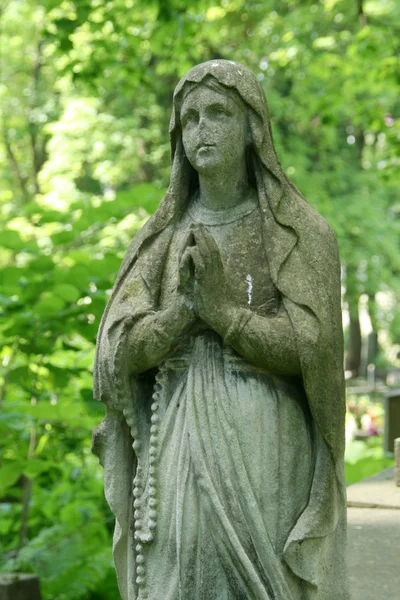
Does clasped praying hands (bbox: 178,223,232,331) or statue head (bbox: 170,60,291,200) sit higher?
statue head (bbox: 170,60,291,200)

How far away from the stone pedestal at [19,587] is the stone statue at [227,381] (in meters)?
2.85

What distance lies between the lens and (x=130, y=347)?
330 cm

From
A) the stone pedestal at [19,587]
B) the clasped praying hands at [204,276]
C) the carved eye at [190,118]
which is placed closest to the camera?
the clasped praying hands at [204,276]

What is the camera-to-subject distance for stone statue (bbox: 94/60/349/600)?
316 centimetres

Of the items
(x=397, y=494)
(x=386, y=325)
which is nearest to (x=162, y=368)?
(x=397, y=494)

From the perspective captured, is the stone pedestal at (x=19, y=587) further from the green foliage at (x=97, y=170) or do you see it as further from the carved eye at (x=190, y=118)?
the carved eye at (x=190, y=118)

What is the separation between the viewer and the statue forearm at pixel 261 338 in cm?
315

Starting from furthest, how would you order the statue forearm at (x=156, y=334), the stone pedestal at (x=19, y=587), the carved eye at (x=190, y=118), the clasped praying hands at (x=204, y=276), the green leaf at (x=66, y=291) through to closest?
the stone pedestal at (x=19, y=587) → the green leaf at (x=66, y=291) → the carved eye at (x=190, y=118) → the statue forearm at (x=156, y=334) → the clasped praying hands at (x=204, y=276)

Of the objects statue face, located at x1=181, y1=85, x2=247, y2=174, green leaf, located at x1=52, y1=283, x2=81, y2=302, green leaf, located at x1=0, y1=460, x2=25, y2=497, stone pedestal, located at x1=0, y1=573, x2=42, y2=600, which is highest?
statue face, located at x1=181, y1=85, x2=247, y2=174

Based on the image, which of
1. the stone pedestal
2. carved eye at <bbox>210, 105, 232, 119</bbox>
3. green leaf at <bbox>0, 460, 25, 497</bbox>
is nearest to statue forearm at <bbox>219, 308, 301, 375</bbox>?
carved eye at <bbox>210, 105, 232, 119</bbox>

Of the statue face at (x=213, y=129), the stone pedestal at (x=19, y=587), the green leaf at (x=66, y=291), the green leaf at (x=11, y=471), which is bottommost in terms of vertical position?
the stone pedestal at (x=19, y=587)

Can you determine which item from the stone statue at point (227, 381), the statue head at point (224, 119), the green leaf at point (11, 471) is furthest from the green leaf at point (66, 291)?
the statue head at point (224, 119)

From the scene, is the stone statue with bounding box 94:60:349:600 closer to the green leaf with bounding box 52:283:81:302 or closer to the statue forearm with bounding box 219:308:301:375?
the statue forearm with bounding box 219:308:301:375

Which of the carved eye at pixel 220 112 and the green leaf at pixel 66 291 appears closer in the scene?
the carved eye at pixel 220 112
